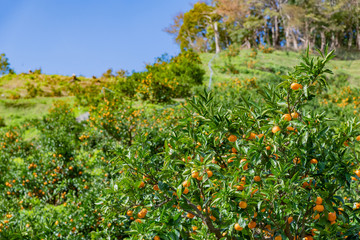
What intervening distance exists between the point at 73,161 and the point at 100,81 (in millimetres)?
11101

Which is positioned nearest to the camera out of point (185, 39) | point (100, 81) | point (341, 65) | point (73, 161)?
point (73, 161)

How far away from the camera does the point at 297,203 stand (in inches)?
69.9

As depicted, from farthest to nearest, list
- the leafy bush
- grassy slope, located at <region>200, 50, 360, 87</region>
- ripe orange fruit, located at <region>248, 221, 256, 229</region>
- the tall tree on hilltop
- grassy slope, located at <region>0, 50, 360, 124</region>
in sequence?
the tall tree on hilltop → grassy slope, located at <region>200, 50, 360, 87</region> → grassy slope, located at <region>0, 50, 360, 124</region> → the leafy bush → ripe orange fruit, located at <region>248, 221, 256, 229</region>

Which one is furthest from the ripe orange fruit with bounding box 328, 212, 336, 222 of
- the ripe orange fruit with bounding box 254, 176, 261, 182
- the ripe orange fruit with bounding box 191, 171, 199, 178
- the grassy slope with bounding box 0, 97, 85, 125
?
the grassy slope with bounding box 0, 97, 85, 125

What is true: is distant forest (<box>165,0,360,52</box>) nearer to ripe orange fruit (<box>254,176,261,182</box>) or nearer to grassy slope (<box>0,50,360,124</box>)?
grassy slope (<box>0,50,360,124</box>)

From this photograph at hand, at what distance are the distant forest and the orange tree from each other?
20.8m

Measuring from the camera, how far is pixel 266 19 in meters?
24.2

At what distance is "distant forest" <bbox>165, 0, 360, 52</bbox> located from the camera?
22642 millimetres

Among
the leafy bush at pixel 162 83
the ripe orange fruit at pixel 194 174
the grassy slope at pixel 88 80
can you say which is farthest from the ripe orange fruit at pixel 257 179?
the grassy slope at pixel 88 80

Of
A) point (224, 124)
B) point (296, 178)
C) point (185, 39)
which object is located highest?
point (185, 39)

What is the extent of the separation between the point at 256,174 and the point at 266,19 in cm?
2483

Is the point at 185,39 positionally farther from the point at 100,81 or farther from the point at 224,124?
the point at 224,124

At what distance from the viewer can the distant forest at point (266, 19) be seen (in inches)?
891

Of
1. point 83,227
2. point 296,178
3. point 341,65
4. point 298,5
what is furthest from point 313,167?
point 298,5
